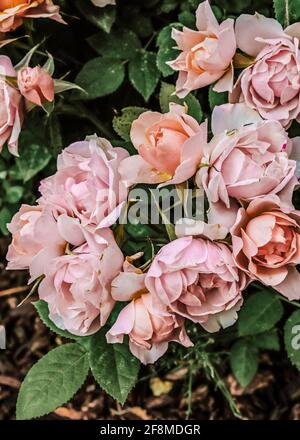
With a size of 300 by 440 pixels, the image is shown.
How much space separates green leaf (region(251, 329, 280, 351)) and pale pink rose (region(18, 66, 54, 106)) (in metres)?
0.65

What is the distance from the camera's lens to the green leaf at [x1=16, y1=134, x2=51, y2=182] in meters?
1.47

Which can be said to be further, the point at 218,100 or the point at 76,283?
the point at 218,100

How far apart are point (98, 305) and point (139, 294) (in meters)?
0.05

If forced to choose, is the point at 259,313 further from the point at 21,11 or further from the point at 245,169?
the point at 21,11

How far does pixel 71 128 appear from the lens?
1541mm

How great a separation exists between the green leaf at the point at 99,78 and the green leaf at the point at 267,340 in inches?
20.8

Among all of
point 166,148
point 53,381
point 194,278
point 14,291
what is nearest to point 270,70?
point 166,148

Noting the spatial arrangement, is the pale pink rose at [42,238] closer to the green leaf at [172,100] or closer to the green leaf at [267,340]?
the green leaf at [172,100]

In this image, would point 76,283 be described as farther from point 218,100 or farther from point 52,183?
point 218,100

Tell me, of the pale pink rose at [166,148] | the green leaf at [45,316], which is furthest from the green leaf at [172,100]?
the green leaf at [45,316]

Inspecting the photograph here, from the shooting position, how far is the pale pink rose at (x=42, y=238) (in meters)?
0.99

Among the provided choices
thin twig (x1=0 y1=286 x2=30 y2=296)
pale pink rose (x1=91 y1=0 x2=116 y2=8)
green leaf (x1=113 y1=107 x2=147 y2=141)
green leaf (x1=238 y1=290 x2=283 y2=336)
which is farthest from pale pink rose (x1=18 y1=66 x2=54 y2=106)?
thin twig (x1=0 y1=286 x2=30 y2=296)
